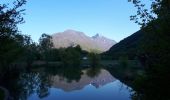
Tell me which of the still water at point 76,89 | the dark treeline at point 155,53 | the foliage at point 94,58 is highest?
the foliage at point 94,58

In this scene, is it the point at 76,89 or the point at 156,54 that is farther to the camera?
the point at 76,89

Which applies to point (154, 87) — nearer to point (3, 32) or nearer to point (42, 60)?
point (3, 32)

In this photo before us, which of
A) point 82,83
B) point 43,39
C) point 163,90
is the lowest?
point 163,90

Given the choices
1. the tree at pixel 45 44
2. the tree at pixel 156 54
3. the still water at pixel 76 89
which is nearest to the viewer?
the tree at pixel 156 54

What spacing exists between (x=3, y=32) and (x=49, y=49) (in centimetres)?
17131

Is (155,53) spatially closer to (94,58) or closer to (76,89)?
(76,89)

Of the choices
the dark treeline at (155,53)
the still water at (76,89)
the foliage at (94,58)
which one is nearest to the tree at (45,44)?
the foliage at (94,58)

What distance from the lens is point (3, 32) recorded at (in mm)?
13586

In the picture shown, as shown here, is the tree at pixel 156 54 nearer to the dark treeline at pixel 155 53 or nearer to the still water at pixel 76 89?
the dark treeline at pixel 155 53

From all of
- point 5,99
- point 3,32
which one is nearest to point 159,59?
point 3,32

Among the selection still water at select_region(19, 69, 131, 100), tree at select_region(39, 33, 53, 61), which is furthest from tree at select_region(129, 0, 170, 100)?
tree at select_region(39, 33, 53, 61)

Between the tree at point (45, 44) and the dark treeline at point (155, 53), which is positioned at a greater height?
the tree at point (45, 44)

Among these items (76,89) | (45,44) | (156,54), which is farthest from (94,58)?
(156,54)

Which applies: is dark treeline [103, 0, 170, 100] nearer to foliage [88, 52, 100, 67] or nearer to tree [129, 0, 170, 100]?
tree [129, 0, 170, 100]
